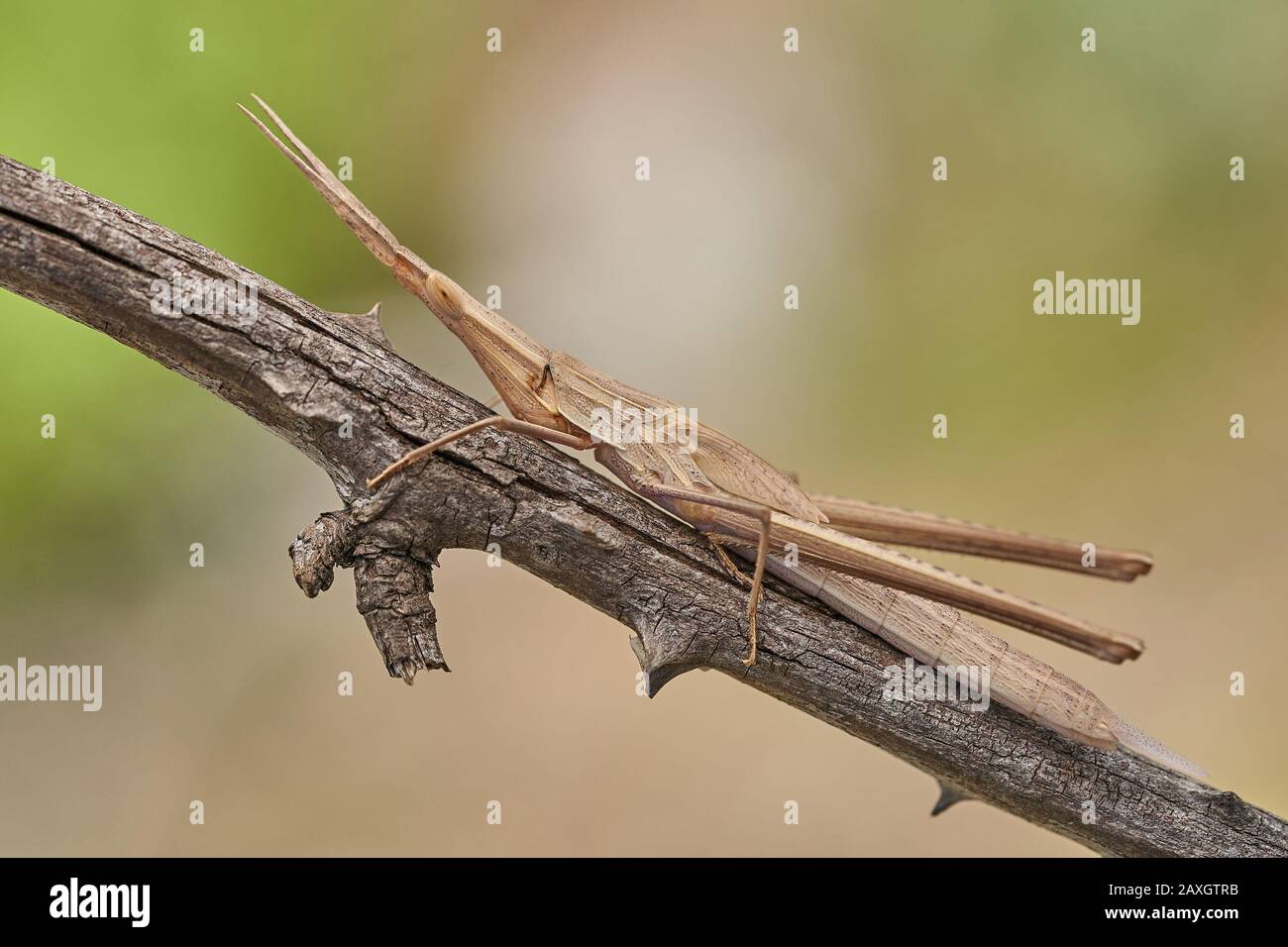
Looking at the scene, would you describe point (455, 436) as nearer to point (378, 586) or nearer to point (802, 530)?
point (378, 586)

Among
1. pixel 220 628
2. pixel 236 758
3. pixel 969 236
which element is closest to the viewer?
pixel 236 758

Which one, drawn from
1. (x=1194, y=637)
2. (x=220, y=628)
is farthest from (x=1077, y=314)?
(x=220, y=628)

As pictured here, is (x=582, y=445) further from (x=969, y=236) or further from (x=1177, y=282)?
(x=1177, y=282)

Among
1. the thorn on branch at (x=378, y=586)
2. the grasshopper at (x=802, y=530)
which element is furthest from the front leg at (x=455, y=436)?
the thorn on branch at (x=378, y=586)

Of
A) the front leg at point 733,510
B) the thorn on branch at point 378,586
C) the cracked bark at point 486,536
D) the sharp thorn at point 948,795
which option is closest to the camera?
the cracked bark at point 486,536

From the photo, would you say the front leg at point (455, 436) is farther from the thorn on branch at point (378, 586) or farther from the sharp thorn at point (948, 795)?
the sharp thorn at point (948, 795)

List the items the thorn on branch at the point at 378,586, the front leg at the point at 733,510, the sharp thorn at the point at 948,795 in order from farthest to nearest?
the sharp thorn at the point at 948,795 → the front leg at the point at 733,510 → the thorn on branch at the point at 378,586
